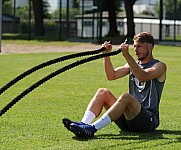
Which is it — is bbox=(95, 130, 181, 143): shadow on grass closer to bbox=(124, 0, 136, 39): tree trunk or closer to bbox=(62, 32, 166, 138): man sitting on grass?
bbox=(62, 32, 166, 138): man sitting on grass

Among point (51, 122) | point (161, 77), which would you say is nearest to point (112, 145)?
point (161, 77)

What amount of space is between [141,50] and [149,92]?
1.88ft

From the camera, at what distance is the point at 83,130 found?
7.41 m

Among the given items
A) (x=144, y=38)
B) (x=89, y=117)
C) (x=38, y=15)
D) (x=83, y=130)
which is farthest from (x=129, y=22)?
(x=83, y=130)

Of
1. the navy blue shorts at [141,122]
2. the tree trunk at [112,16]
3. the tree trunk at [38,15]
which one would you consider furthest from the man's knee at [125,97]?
A: the tree trunk at [112,16]

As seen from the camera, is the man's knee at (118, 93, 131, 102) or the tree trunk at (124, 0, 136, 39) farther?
the tree trunk at (124, 0, 136, 39)

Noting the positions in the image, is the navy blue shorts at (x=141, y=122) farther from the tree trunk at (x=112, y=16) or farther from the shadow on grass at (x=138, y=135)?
the tree trunk at (x=112, y=16)

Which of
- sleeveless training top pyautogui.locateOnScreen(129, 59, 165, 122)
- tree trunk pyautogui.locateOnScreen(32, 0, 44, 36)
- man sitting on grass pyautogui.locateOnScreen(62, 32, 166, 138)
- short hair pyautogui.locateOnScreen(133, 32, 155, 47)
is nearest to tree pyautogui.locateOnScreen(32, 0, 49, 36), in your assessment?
tree trunk pyautogui.locateOnScreen(32, 0, 44, 36)

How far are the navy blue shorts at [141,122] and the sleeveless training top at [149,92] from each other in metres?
0.13

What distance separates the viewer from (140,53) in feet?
25.4

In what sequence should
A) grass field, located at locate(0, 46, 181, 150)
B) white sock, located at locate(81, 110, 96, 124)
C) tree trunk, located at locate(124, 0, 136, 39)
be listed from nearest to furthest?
1. grass field, located at locate(0, 46, 181, 150)
2. white sock, located at locate(81, 110, 96, 124)
3. tree trunk, located at locate(124, 0, 136, 39)

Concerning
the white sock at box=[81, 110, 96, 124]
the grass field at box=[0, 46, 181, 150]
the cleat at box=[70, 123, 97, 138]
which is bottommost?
the grass field at box=[0, 46, 181, 150]

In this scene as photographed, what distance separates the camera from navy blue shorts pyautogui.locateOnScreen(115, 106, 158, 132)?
7648 mm

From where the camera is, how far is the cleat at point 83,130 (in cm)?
740
